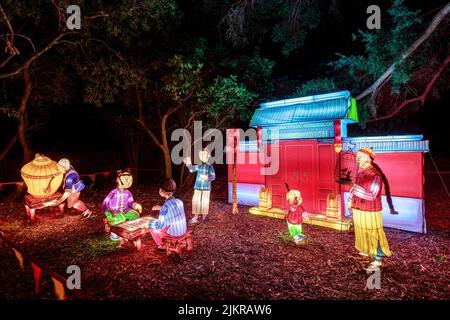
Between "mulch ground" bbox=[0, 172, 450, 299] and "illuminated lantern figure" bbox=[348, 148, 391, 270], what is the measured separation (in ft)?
1.47

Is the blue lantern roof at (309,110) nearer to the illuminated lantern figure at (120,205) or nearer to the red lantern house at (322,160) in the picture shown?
the red lantern house at (322,160)

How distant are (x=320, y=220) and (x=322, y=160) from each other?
1764 millimetres

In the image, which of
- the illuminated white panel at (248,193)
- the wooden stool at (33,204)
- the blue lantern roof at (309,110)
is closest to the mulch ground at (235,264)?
the wooden stool at (33,204)

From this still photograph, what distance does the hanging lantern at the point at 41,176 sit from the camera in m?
8.24

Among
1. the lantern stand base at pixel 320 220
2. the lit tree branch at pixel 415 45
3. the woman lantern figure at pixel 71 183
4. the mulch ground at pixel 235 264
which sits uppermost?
the lit tree branch at pixel 415 45

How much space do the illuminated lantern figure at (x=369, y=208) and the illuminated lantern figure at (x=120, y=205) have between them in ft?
16.0

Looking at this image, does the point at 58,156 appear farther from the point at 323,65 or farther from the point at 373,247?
the point at 373,247

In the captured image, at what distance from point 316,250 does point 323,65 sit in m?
9.67

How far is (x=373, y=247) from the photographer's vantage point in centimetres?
523

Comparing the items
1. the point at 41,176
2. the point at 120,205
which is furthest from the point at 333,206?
the point at 41,176

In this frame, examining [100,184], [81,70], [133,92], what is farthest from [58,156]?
[81,70]

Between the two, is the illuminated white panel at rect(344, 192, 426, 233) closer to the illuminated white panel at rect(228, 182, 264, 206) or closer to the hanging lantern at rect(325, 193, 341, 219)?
the hanging lantern at rect(325, 193, 341, 219)

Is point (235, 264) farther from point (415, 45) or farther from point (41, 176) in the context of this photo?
point (415, 45)

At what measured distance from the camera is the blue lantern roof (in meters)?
7.76
